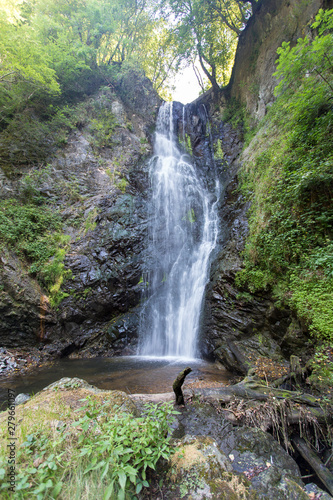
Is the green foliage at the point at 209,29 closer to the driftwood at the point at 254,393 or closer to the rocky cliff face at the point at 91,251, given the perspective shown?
the rocky cliff face at the point at 91,251

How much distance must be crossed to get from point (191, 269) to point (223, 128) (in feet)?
36.3

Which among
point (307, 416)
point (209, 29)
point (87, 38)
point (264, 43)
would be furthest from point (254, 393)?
point (87, 38)

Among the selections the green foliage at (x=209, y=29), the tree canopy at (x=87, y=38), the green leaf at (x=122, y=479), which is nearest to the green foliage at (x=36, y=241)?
the tree canopy at (x=87, y=38)

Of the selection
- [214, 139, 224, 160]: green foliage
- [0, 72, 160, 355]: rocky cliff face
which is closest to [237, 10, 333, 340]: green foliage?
[0, 72, 160, 355]: rocky cliff face

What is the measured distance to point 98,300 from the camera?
29.2ft

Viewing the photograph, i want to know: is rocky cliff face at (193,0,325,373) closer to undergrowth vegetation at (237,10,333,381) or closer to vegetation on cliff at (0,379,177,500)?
undergrowth vegetation at (237,10,333,381)

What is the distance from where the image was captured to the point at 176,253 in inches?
432

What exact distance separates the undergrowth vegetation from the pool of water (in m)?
2.85

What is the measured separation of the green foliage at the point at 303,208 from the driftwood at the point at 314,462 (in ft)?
5.94

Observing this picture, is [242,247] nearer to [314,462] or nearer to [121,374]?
[121,374]

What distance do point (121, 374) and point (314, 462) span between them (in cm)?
468

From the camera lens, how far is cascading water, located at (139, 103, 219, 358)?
8.77 m

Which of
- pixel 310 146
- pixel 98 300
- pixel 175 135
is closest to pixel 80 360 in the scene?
pixel 98 300

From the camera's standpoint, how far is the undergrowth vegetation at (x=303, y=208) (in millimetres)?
4418
